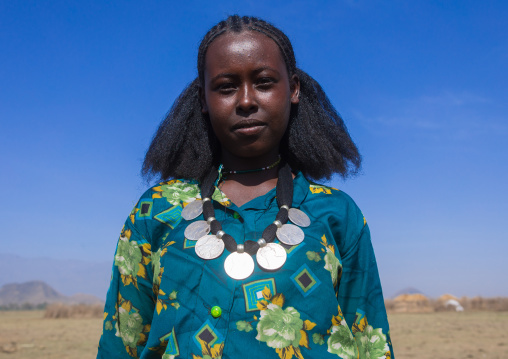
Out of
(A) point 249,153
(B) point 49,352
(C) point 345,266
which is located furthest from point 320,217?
(B) point 49,352

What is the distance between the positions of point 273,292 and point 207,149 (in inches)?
37.3

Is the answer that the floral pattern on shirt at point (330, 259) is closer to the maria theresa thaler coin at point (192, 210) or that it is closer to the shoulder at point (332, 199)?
the shoulder at point (332, 199)

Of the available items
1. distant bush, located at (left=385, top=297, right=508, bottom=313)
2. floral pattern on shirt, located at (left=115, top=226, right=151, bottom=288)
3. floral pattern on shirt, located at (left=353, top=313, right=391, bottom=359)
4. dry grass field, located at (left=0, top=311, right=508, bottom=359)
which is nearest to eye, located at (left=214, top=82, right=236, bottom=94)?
floral pattern on shirt, located at (left=115, top=226, right=151, bottom=288)

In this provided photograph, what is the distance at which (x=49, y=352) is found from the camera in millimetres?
11703

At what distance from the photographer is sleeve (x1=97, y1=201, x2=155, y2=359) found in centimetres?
243

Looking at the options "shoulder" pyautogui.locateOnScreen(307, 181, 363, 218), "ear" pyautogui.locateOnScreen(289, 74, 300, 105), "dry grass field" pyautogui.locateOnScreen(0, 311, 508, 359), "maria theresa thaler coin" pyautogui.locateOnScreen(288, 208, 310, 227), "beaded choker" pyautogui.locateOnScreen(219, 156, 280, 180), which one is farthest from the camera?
"dry grass field" pyautogui.locateOnScreen(0, 311, 508, 359)

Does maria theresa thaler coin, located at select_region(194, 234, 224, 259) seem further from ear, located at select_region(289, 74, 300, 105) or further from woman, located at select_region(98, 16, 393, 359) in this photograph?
ear, located at select_region(289, 74, 300, 105)

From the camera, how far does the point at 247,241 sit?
2.28 meters

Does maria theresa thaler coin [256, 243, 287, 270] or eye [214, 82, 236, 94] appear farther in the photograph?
eye [214, 82, 236, 94]

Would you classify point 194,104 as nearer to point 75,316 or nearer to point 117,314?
point 117,314

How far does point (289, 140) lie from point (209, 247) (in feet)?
2.85

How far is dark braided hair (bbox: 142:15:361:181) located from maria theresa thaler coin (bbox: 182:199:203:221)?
0.26 meters

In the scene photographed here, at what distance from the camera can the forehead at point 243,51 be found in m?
2.47

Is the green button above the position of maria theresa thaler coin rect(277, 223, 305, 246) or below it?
below
